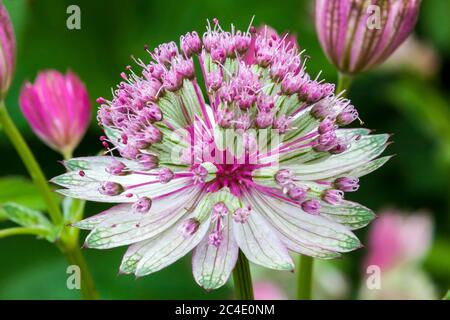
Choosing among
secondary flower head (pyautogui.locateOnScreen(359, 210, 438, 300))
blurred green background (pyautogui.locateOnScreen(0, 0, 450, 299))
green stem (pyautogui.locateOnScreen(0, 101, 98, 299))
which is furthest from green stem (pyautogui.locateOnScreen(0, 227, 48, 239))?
blurred green background (pyautogui.locateOnScreen(0, 0, 450, 299))

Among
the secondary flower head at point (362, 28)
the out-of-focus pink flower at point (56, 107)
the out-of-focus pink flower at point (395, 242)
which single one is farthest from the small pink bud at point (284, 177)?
the out-of-focus pink flower at point (395, 242)

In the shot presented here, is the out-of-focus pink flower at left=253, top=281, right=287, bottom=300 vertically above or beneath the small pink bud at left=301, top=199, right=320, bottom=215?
beneath

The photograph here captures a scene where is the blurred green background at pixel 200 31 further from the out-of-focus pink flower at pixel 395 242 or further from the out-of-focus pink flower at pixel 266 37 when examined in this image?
the out-of-focus pink flower at pixel 266 37

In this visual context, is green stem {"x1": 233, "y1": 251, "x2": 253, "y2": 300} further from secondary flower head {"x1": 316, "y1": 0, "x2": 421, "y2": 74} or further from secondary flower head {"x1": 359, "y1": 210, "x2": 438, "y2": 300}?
secondary flower head {"x1": 359, "y1": 210, "x2": 438, "y2": 300}

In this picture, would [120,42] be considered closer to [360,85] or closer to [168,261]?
[360,85]

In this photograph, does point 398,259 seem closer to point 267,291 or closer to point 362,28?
point 267,291

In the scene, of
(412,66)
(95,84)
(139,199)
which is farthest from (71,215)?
(412,66)
